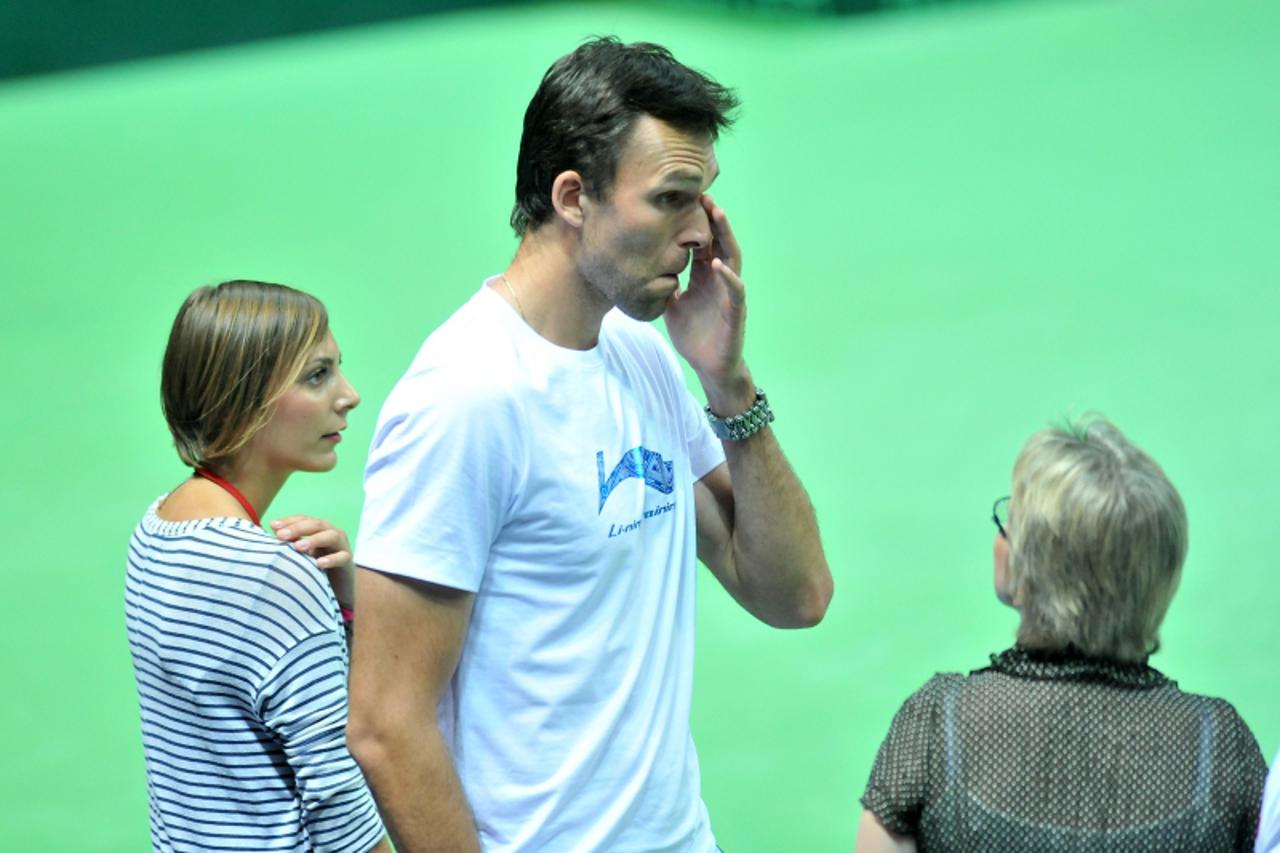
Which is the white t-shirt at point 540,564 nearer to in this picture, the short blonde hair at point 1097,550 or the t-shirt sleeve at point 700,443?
the t-shirt sleeve at point 700,443

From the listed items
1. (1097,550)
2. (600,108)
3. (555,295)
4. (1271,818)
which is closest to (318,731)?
(555,295)

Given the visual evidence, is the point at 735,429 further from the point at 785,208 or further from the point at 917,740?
the point at 785,208

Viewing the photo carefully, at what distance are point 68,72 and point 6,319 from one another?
3793mm

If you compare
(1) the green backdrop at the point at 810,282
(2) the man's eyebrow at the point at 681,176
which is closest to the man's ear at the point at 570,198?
(2) the man's eyebrow at the point at 681,176

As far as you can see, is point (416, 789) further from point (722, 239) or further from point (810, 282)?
point (810, 282)

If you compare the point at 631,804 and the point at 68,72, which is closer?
the point at 631,804

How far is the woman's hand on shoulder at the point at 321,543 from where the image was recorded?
2664 mm

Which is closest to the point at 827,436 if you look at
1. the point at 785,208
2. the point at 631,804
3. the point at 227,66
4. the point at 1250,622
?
the point at 1250,622

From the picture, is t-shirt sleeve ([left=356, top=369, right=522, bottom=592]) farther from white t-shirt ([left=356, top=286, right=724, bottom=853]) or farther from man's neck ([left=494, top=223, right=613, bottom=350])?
man's neck ([left=494, top=223, right=613, bottom=350])

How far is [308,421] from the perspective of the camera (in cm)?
268

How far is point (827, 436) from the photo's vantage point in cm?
666

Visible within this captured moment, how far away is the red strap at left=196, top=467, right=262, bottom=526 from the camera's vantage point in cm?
258

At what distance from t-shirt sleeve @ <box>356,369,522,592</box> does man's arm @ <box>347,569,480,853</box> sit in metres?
0.03

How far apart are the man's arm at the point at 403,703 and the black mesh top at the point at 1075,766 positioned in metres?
0.54
